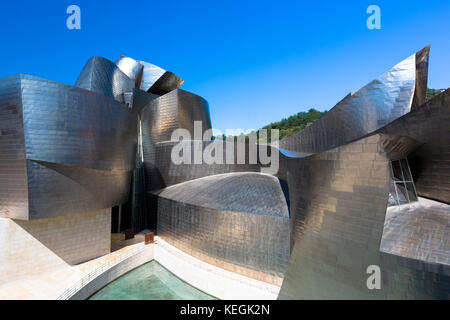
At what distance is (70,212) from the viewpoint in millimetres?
10180

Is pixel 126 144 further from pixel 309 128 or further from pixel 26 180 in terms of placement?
pixel 309 128

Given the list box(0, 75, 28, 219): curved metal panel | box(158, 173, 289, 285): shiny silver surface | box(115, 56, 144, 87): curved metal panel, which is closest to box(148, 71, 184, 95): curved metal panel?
box(115, 56, 144, 87): curved metal panel

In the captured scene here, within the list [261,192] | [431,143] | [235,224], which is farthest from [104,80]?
[431,143]

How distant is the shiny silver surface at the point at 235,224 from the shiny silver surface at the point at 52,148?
4.67 metres

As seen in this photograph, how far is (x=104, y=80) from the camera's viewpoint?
61.8 ft

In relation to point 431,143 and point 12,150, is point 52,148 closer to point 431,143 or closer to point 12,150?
point 12,150

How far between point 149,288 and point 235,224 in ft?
17.1

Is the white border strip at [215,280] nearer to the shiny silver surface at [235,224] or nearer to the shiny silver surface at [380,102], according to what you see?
the shiny silver surface at [235,224]

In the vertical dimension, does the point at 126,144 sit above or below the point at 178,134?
below

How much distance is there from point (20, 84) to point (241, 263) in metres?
12.2

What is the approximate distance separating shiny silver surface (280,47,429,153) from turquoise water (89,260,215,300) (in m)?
11.2

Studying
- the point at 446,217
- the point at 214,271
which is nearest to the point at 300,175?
the point at 446,217

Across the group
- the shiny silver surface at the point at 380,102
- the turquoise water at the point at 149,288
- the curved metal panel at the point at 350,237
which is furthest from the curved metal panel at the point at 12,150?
the shiny silver surface at the point at 380,102
